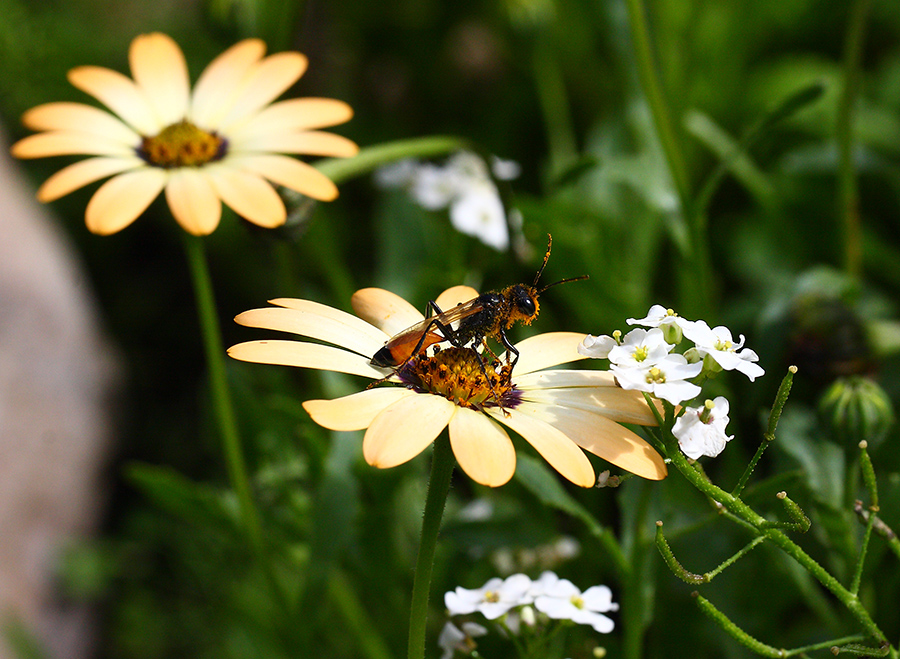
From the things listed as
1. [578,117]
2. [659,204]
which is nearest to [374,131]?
[578,117]

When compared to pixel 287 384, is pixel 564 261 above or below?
above

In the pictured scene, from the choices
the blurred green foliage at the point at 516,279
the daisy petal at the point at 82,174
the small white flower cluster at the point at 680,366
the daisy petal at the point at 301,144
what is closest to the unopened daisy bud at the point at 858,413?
the blurred green foliage at the point at 516,279

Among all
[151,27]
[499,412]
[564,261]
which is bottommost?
[499,412]

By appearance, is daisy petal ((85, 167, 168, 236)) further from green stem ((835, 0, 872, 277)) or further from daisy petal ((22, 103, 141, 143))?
green stem ((835, 0, 872, 277))

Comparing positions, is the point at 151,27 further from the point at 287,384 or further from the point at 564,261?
the point at 564,261

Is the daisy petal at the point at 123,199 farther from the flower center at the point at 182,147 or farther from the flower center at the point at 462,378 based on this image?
the flower center at the point at 462,378

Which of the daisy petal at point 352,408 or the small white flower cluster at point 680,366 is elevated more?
the small white flower cluster at point 680,366
